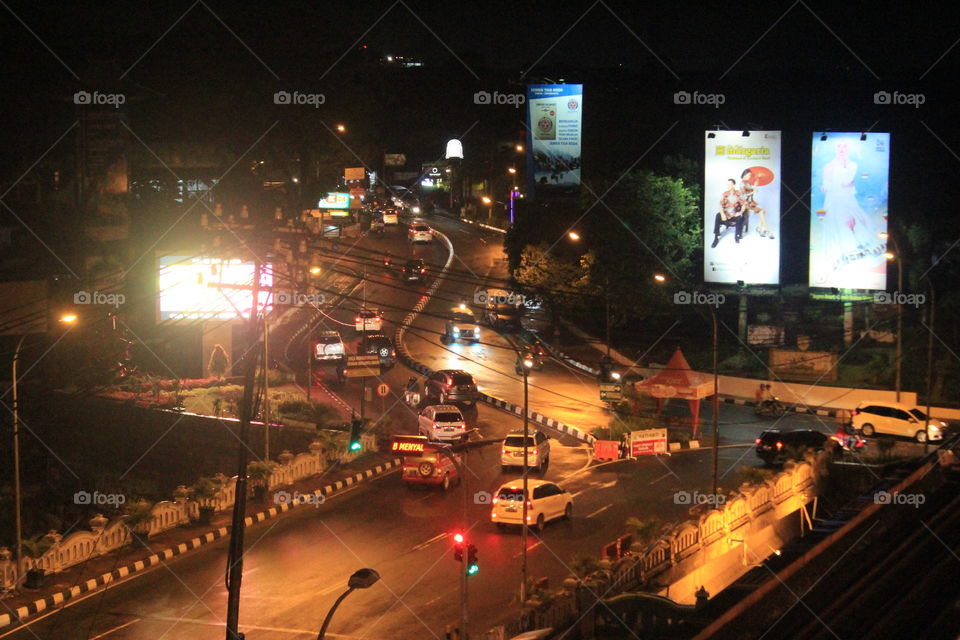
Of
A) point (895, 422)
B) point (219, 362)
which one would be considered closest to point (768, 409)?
point (895, 422)

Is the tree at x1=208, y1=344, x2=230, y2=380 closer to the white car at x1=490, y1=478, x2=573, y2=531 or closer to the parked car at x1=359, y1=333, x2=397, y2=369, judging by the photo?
the parked car at x1=359, y1=333, x2=397, y2=369

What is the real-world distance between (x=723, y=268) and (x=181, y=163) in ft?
67.0

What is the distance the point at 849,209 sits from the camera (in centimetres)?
3891

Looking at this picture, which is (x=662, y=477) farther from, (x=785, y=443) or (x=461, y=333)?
(x=461, y=333)

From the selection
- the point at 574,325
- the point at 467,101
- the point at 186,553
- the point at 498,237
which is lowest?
the point at 186,553

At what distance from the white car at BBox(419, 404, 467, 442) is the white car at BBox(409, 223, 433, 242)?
3315 centimetres

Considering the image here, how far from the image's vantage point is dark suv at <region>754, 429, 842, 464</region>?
2855 cm

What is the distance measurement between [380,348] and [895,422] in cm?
1853

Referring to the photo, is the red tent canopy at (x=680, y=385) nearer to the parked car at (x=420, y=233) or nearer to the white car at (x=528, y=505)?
the white car at (x=528, y=505)

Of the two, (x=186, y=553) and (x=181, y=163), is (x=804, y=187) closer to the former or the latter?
(x=181, y=163)

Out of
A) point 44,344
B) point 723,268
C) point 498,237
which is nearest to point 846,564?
point 44,344

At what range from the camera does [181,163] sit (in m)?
35.3

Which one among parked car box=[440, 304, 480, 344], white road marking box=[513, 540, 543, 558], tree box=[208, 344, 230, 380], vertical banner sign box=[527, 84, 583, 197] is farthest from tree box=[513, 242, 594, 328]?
white road marking box=[513, 540, 543, 558]

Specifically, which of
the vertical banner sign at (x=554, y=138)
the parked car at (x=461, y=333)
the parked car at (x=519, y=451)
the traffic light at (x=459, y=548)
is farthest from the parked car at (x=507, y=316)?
the traffic light at (x=459, y=548)
